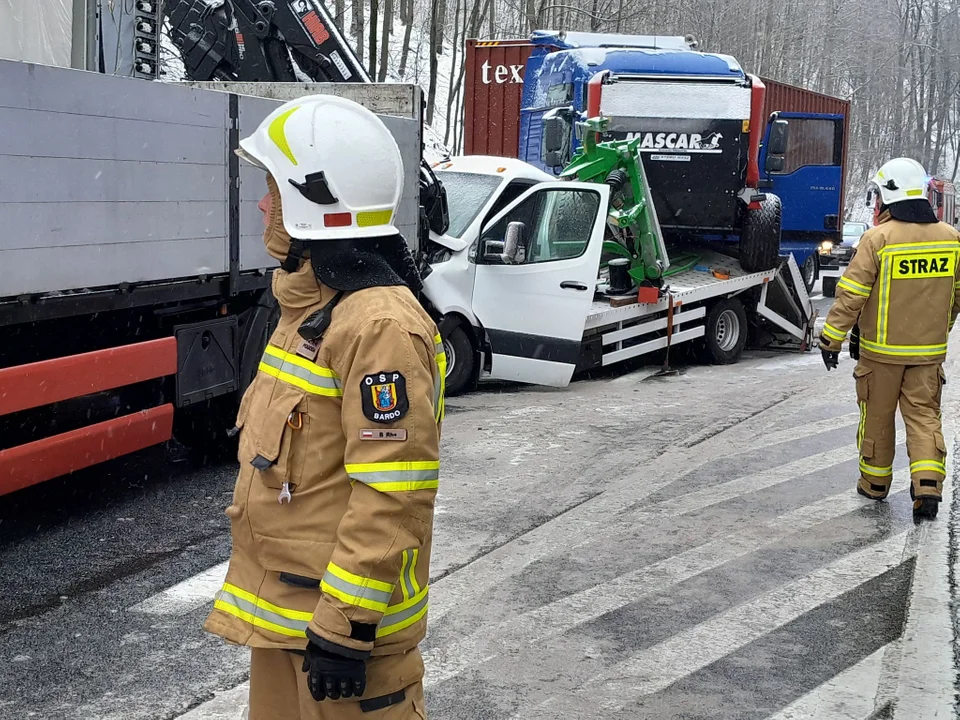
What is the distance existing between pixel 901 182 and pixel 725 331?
667 centimetres

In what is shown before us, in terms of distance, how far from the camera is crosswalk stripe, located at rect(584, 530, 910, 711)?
427cm

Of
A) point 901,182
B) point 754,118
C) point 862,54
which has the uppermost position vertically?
point 862,54

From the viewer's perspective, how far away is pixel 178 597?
16.6ft

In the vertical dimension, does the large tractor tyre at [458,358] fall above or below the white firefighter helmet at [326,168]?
below

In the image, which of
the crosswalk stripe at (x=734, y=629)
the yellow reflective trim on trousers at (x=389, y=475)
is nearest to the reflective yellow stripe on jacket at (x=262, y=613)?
the yellow reflective trim on trousers at (x=389, y=475)

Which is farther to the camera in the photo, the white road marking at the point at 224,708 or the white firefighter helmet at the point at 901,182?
the white firefighter helmet at the point at 901,182

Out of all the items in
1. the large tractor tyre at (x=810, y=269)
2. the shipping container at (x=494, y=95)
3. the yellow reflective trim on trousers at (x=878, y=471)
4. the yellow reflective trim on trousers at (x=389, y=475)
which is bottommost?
the large tractor tyre at (x=810, y=269)

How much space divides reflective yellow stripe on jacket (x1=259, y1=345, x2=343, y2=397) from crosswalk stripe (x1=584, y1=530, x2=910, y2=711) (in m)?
2.12

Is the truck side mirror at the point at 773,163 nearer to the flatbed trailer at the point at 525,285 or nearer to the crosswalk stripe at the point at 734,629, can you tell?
the flatbed trailer at the point at 525,285

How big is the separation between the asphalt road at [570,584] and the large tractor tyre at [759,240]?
504cm

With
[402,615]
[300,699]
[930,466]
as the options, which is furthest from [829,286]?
[300,699]

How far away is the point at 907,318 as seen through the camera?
6512 millimetres

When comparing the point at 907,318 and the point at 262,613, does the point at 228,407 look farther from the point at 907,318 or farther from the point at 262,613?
the point at 262,613

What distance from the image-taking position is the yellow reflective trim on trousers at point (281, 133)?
2.53 metres
